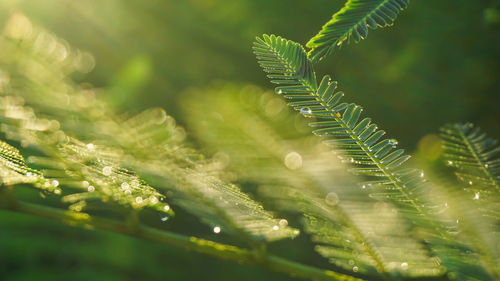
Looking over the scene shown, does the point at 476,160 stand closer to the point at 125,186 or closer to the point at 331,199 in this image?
the point at 331,199

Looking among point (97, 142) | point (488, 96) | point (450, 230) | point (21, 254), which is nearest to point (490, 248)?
point (450, 230)

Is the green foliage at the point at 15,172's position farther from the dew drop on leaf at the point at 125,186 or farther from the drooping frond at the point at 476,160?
the drooping frond at the point at 476,160

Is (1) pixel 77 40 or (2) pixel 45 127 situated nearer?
(2) pixel 45 127

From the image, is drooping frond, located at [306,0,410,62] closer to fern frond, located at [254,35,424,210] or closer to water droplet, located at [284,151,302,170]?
fern frond, located at [254,35,424,210]

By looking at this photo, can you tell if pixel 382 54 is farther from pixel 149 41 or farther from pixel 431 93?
pixel 149 41

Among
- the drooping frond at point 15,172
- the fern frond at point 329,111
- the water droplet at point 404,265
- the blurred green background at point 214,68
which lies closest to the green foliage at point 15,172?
the drooping frond at point 15,172

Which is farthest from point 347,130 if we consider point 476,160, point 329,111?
point 476,160
